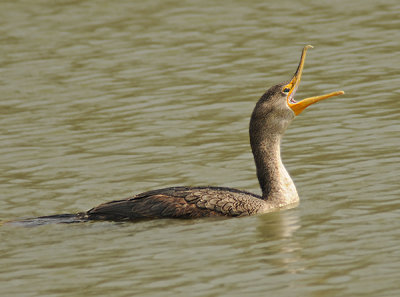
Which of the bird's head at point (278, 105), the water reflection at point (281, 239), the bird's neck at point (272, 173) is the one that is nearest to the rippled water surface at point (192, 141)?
the water reflection at point (281, 239)

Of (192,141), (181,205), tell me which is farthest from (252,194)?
(192,141)

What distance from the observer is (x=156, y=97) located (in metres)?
16.4

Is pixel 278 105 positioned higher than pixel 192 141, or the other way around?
pixel 278 105

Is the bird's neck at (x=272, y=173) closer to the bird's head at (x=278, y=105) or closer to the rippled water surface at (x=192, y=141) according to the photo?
the bird's head at (x=278, y=105)

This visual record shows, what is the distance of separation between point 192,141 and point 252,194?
3153 millimetres

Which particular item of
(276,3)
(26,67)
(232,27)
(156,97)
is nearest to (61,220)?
(156,97)

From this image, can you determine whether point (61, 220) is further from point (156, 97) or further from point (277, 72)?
point (277, 72)

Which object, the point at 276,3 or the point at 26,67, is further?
the point at 276,3

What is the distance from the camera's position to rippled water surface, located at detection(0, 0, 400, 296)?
8.91 meters

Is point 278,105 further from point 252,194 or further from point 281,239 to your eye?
point 281,239

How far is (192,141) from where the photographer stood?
14031 mm

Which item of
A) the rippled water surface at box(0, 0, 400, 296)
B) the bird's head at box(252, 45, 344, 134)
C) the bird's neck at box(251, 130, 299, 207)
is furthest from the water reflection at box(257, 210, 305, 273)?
the bird's head at box(252, 45, 344, 134)

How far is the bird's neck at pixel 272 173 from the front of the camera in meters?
10.9

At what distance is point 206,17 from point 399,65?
226 inches
